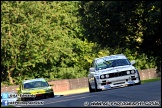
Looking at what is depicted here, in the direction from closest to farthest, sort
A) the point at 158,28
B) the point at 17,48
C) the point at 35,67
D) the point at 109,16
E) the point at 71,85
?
the point at 158,28
the point at 109,16
the point at 71,85
the point at 17,48
the point at 35,67

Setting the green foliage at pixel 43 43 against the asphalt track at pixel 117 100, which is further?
the green foliage at pixel 43 43

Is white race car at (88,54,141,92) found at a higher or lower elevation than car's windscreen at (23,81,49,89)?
higher

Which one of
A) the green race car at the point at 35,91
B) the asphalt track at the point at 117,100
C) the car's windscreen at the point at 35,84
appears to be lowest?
the green race car at the point at 35,91

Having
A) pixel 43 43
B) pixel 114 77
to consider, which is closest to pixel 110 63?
pixel 114 77

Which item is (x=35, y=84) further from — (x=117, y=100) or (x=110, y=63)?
(x=117, y=100)

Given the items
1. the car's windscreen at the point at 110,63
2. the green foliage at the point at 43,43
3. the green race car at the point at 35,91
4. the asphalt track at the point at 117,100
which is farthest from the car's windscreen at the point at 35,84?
the green foliage at the point at 43,43

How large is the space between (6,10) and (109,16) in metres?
25.0

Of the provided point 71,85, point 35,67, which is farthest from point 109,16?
point 35,67

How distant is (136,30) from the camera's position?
39906 mm

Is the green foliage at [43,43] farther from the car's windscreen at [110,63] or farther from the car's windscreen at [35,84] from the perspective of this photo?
the car's windscreen at [110,63]

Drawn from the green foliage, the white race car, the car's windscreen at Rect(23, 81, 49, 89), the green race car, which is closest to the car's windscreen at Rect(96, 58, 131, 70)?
the white race car

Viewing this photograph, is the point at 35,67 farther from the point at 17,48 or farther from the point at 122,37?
the point at 122,37

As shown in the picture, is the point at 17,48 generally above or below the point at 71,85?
above

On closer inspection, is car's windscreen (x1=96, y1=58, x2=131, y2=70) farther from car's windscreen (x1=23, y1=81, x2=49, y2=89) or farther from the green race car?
car's windscreen (x1=23, y1=81, x2=49, y2=89)
